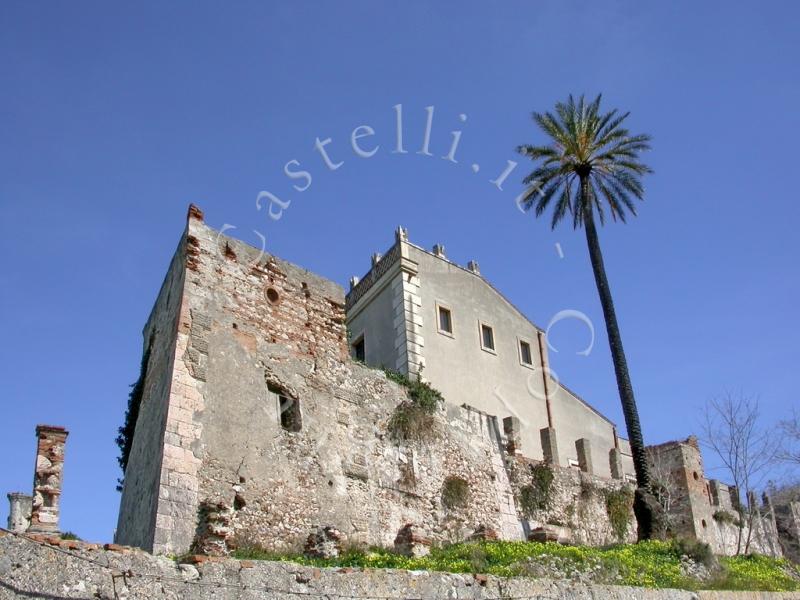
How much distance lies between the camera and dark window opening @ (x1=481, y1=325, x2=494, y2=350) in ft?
89.5

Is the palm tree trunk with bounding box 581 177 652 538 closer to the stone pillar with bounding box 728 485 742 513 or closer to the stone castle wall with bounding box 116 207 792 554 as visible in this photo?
the stone castle wall with bounding box 116 207 792 554

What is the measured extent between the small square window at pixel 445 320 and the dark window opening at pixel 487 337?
1.42 m

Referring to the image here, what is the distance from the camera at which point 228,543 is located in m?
14.0

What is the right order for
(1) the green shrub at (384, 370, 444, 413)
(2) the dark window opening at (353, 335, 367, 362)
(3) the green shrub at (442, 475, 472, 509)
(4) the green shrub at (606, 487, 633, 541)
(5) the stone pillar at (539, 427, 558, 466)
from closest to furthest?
(3) the green shrub at (442, 475, 472, 509), (1) the green shrub at (384, 370, 444, 413), (4) the green shrub at (606, 487, 633, 541), (5) the stone pillar at (539, 427, 558, 466), (2) the dark window opening at (353, 335, 367, 362)

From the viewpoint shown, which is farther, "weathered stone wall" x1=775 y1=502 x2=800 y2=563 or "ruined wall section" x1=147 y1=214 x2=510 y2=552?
"weathered stone wall" x1=775 y1=502 x2=800 y2=563

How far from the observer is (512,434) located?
71.1 ft

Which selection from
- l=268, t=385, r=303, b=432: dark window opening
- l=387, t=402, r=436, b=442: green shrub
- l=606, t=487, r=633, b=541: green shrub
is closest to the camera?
l=268, t=385, r=303, b=432: dark window opening

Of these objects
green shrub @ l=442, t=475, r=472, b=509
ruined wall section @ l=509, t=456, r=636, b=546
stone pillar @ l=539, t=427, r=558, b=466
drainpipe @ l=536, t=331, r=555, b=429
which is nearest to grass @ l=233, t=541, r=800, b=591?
green shrub @ l=442, t=475, r=472, b=509

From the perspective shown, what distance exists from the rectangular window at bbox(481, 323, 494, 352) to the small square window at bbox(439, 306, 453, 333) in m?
1.42

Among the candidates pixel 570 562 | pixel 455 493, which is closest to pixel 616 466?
pixel 455 493

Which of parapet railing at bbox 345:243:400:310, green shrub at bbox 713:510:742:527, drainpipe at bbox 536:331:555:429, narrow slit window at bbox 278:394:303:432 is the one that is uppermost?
parapet railing at bbox 345:243:400:310

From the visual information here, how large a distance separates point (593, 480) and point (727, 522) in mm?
6732

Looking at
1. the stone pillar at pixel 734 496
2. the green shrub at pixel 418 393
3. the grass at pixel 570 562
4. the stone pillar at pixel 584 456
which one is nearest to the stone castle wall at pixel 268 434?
the green shrub at pixel 418 393

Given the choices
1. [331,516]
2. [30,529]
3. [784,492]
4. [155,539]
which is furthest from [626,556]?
[784,492]
